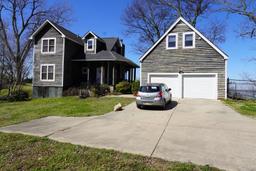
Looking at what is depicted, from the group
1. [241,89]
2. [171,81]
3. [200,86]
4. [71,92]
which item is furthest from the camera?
[71,92]

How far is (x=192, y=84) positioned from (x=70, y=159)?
14.6 m

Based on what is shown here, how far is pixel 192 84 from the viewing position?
1698 cm

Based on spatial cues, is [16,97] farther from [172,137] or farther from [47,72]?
[172,137]

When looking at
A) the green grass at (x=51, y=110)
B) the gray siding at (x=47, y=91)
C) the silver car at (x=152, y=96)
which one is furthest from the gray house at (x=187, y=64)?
the gray siding at (x=47, y=91)

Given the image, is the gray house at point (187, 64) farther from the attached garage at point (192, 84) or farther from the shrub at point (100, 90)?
the shrub at point (100, 90)

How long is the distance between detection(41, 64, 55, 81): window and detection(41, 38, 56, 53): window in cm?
172

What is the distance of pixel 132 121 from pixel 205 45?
11.8 metres

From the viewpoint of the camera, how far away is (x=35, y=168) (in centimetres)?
393

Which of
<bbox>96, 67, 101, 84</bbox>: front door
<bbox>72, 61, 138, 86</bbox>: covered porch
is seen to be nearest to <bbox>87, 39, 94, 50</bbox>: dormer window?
<bbox>72, 61, 138, 86</bbox>: covered porch

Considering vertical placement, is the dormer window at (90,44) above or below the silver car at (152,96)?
above

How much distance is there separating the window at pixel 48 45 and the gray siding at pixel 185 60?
10606 millimetres

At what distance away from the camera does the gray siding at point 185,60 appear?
53.4ft

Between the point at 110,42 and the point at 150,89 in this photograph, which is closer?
the point at 150,89

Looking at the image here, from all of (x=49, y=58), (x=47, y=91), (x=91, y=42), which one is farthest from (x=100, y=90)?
(x=49, y=58)
